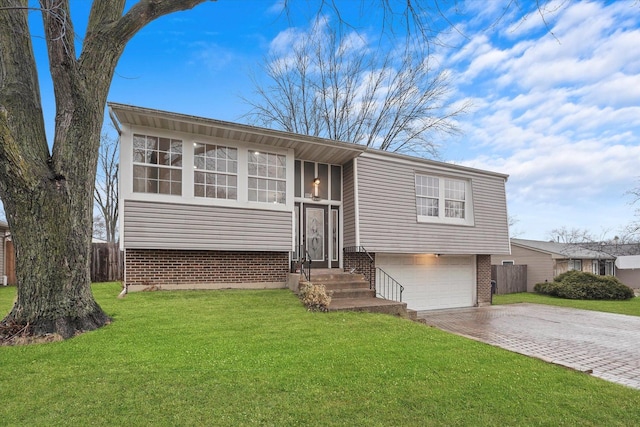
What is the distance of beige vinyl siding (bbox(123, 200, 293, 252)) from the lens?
766 cm

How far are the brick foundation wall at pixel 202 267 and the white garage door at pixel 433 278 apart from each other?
12.4 feet

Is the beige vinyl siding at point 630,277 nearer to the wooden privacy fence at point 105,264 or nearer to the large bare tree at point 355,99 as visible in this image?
the large bare tree at point 355,99

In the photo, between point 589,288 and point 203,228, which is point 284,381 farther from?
point 589,288

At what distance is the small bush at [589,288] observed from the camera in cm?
1705

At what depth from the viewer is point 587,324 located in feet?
31.4

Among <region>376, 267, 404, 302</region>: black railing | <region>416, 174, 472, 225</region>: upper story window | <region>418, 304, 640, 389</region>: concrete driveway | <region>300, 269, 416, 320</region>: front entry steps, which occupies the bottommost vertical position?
<region>418, 304, 640, 389</region>: concrete driveway

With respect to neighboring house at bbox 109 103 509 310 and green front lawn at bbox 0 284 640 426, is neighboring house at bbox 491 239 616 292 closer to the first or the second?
neighboring house at bbox 109 103 509 310

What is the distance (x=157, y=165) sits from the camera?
26.2 ft

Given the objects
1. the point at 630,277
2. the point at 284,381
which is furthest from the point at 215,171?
the point at 630,277

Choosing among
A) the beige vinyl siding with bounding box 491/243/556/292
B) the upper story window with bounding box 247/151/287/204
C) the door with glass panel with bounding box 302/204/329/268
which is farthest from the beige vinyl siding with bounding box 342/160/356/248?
the beige vinyl siding with bounding box 491/243/556/292

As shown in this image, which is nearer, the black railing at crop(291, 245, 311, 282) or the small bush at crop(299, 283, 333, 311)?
the small bush at crop(299, 283, 333, 311)

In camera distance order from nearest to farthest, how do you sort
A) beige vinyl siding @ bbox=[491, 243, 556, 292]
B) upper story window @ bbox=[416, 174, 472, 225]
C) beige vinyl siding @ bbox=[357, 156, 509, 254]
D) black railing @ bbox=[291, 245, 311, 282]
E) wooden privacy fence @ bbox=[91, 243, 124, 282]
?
black railing @ bbox=[291, 245, 311, 282]
beige vinyl siding @ bbox=[357, 156, 509, 254]
upper story window @ bbox=[416, 174, 472, 225]
wooden privacy fence @ bbox=[91, 243, 124, 282]
beige vinyl siding @ bbox=[491, 243, 556, 292]

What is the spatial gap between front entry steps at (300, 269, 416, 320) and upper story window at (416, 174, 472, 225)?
3.86 m

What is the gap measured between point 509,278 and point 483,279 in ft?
26.9
